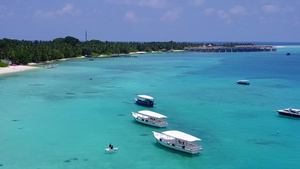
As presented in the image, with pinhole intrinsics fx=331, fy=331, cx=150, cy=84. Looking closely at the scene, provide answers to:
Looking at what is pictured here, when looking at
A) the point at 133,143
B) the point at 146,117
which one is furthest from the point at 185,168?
the point at 146,117

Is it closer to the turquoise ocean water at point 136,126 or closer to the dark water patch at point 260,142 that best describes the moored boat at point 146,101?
the turquoise ocean water at point 136,126

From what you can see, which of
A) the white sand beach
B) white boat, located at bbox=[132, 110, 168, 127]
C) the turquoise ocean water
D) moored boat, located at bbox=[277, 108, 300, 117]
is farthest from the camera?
the white sand beach

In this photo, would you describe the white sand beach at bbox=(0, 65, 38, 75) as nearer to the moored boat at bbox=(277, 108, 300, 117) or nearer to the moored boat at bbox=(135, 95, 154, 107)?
the moored boat at bbox=(135, 95, 154, 107)


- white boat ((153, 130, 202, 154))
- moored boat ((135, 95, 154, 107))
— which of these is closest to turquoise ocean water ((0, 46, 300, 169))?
white boat ((153, 130, 202, 154))

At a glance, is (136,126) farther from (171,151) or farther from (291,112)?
(291,112)

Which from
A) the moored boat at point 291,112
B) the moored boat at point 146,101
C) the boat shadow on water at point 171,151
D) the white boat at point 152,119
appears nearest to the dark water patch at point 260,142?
the boat shadow on water at point 171,151

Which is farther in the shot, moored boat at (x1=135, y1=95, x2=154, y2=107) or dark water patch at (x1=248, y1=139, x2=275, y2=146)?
moored boat at (x1=135, y1=95, x2=154, y2=107)
